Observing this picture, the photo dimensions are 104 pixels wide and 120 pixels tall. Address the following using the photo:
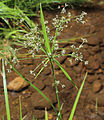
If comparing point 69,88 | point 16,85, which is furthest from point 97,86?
point 16,85

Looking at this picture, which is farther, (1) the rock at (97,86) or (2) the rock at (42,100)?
(1) the rock at (97,86)

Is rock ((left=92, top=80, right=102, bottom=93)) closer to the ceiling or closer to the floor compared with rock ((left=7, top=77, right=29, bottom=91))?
closer to the floor

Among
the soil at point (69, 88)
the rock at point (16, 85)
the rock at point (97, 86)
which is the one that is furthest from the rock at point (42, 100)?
the rock at point (97, 86)

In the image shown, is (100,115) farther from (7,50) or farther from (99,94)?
(7,50)

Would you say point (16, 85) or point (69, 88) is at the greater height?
point (16, 85)

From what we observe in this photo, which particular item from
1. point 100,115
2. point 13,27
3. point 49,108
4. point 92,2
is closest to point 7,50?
point 13,27

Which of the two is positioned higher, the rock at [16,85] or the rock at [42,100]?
A: the rock at [16,85]

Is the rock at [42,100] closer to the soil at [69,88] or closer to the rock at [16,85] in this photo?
the soil at [69,88]

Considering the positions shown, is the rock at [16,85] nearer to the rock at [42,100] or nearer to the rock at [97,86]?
Result: the rock at [42,100]

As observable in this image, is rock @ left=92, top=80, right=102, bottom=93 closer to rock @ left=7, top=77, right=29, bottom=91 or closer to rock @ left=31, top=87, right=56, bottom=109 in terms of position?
rock @ left=31, top=87, right=56, bottom=109

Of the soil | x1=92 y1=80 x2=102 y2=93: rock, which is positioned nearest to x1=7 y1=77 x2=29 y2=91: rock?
the soil

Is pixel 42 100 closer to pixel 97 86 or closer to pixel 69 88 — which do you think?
pixel 69 88
